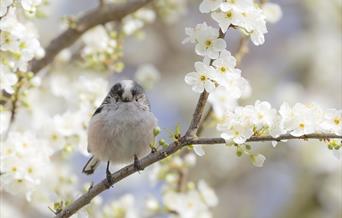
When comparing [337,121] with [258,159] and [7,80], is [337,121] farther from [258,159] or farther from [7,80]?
[7,80]

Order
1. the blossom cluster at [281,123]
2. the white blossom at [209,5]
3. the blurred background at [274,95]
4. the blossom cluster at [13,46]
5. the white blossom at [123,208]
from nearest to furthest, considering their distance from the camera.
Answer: the white blossom at [209,5] → the blossom cluster at [281,123] → the blossom cluster at [13,46] → the white blossom at [123,208] → the blurred background at [274,95]

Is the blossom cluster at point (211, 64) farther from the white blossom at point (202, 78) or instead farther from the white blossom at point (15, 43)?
the white blossom at point (15, 43)

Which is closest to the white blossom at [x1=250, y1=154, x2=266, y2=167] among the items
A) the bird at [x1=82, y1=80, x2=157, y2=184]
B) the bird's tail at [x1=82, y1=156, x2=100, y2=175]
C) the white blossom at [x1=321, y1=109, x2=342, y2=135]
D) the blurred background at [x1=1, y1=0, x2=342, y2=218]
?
the white blossom at [x1=321, y1=109, x2=342, y2=135]

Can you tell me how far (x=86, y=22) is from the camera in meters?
3.98

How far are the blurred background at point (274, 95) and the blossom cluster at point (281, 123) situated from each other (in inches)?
128

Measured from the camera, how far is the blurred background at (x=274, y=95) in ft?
21.4

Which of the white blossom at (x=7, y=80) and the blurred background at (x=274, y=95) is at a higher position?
the blurred background at (x=274, y=95)

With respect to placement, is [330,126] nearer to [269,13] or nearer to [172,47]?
[269,13]

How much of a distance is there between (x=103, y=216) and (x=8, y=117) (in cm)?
78

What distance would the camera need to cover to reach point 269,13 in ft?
13.3

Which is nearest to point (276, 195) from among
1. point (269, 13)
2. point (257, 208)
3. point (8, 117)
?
point (257, 208)

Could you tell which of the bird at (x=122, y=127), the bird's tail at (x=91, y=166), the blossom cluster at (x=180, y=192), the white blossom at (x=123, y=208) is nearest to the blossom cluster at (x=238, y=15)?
the bird at (x=122, y=127)

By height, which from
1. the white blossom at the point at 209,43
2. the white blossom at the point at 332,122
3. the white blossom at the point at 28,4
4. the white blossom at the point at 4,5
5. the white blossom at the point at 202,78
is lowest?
the white blossom at the point at 332,122

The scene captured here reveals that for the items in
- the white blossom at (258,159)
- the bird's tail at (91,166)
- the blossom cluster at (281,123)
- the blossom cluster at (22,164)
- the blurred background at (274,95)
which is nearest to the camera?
the blossom cluster at (281,123)
